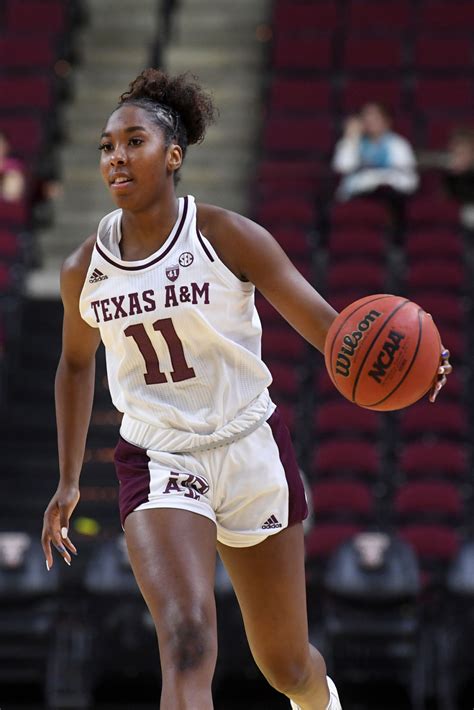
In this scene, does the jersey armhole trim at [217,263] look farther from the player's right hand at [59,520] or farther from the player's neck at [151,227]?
the player's right hand at [59,520]

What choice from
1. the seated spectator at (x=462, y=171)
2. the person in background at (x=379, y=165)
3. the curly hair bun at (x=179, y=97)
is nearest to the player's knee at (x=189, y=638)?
the curly hair bun at (x=179, y=97)

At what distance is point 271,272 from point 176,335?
13.5 inches

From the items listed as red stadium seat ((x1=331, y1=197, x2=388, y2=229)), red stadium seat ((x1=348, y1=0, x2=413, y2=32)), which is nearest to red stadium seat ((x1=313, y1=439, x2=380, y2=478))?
red stadium seat ((x1=331, y1=197, x2=388, y2=229))

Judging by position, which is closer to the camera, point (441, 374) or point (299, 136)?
point (441, 374)

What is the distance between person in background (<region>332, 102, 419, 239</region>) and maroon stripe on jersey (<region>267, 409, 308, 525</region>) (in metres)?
6.83

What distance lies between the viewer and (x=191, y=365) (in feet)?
13.1

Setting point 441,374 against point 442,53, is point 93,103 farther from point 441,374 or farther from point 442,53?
point 441,374

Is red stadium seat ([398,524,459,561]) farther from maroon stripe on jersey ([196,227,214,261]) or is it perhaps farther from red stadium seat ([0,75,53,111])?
red stadium seat ([0,75,53,111])

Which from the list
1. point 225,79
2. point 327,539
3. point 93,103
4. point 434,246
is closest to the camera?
point 327,539

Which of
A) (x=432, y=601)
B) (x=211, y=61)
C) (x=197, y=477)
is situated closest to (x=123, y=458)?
(x=197, y=477)

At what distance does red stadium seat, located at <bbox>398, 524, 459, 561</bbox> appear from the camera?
8797 mm

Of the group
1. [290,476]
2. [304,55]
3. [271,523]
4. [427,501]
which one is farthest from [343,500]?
[304,55]

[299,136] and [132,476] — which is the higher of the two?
[299,136]

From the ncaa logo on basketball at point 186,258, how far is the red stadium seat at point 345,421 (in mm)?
5588
